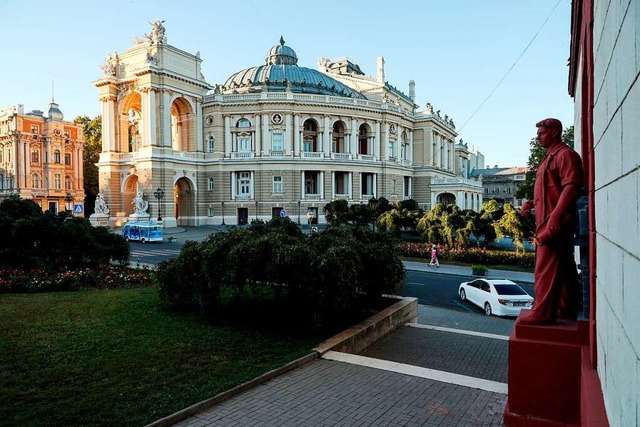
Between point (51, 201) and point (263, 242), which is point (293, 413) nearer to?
point (263, 242)

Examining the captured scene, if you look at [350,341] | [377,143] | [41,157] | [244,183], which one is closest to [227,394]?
[350,341]

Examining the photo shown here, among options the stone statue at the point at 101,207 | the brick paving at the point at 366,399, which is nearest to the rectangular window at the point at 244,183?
the stone statue at the point at 101,207

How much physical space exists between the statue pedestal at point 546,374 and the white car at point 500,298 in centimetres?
1052

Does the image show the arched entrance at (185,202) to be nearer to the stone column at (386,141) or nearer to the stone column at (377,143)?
the stone column at (377,143)

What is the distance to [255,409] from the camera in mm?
6668

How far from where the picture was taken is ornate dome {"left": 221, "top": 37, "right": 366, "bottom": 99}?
201 feet

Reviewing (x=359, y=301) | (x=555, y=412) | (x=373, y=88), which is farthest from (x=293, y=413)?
(x=373, y=88)

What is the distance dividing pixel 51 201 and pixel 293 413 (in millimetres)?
75719

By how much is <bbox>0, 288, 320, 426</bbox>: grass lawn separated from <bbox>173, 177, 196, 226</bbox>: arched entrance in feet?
141

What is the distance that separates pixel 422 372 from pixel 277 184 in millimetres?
46735

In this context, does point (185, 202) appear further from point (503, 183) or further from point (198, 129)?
point (503, 183)

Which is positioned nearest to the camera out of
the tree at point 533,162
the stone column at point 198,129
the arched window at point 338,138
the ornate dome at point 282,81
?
the tree at point 533,162

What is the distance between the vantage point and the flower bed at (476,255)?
91.2ft

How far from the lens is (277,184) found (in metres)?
54.2
